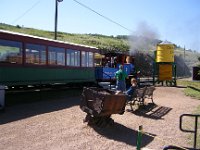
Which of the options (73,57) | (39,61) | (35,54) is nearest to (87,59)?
(73,57)

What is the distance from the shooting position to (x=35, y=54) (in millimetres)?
16719

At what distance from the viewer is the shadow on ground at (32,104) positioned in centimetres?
1213

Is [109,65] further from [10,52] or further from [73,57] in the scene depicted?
[10,52]

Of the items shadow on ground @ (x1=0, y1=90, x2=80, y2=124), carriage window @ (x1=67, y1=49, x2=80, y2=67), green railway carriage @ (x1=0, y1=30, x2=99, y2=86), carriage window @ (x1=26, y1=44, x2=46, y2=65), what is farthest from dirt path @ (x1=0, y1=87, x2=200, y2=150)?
carriage window @ (x1=67, y1=49, x2=80, y2=67)

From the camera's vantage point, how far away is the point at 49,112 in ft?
42.0

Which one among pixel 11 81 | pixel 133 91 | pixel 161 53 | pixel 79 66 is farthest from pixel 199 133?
pixel 161 53

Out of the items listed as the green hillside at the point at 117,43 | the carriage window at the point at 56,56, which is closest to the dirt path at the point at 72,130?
the carriage window at the point at 56,56

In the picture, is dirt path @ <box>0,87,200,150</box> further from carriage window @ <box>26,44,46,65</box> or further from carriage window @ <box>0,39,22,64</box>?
carriage window @ <box>26,44,46,65</box>

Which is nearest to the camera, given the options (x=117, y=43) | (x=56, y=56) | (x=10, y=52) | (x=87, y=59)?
(x=10, y=52)

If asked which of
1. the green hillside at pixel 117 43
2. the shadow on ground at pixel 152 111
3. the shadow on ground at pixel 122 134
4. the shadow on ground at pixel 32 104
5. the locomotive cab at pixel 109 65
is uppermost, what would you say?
the green hillside at pixel 117 43

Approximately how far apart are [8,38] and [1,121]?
4.98m

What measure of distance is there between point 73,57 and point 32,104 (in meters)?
6.32

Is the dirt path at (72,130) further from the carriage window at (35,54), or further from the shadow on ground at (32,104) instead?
the carriage window at (35,54)

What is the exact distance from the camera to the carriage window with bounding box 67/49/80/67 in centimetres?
1979
